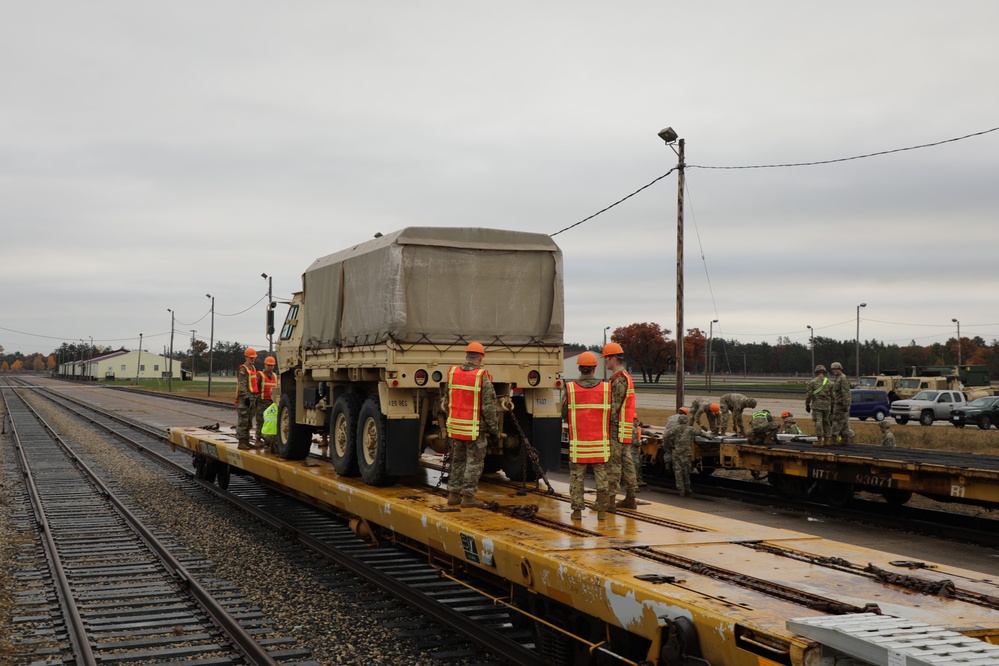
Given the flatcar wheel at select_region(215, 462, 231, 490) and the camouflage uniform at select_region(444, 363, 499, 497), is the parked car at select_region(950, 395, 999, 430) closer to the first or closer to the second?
the flatcar wheel at select_region(215, 462, 231, 490)

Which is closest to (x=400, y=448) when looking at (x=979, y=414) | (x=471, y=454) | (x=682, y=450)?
(x=471, y=454)

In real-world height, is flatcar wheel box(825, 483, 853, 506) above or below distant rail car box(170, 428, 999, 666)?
below

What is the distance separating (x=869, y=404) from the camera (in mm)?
35625

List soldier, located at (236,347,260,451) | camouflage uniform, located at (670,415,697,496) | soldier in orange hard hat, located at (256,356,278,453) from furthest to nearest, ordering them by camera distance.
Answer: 1. camouflage uniform, located at (670,415,697,496)
2. soldier in orange hard hat, located at (256,356,278,453)
3. soldier, located at (236,347,260,451)

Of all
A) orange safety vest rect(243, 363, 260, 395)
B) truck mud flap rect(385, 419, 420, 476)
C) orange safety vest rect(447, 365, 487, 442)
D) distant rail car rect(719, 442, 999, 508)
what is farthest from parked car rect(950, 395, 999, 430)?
orange safety vest rect(447, 365, 487, 442)

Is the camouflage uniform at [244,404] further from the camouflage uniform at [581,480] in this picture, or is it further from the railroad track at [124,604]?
the camouflage uniform at [581,480]

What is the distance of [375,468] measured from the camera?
8.90 metres

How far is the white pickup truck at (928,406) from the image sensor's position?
3338 cm

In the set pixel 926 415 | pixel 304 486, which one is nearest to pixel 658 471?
pixel 304 486

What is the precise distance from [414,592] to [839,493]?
9134 millimetres

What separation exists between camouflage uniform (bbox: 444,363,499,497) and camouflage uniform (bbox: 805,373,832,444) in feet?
33.8

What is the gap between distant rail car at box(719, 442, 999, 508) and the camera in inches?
440

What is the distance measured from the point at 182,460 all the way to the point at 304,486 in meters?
11.8

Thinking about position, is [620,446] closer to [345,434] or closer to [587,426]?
[587,426]
